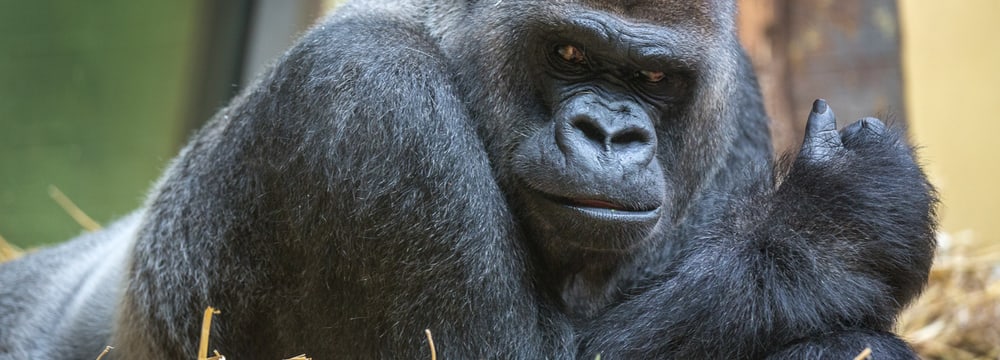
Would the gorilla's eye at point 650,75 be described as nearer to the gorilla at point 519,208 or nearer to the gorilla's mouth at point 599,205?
the gorilla at point 519,208

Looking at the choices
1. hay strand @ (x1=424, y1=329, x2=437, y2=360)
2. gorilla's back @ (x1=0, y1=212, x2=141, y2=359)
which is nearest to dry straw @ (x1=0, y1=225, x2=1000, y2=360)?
gorilla's back @ (x1=0, y1=212, x2=141, y2=359)

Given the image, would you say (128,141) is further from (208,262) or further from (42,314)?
(208,262)

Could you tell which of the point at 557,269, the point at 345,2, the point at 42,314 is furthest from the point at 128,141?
the point at 557,269

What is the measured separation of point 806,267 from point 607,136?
0.88m

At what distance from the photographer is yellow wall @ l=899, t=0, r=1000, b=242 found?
8547mm

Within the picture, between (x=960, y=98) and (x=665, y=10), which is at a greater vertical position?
(x=665, y=10)

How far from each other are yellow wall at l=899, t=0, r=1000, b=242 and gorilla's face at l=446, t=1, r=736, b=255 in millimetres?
5534

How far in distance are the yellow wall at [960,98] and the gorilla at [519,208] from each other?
4.93 metres

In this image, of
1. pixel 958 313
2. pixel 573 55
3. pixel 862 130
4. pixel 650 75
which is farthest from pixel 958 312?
pixel 573 55

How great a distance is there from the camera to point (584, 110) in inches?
132

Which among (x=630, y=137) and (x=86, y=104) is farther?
(x=86, y=104)

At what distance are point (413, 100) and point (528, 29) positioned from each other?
1.61 feet

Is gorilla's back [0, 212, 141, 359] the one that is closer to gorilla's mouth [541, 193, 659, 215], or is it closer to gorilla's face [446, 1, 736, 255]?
gorilla's face [446, 1, 736, 255]

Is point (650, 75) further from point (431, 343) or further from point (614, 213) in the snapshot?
point (431, 343)
